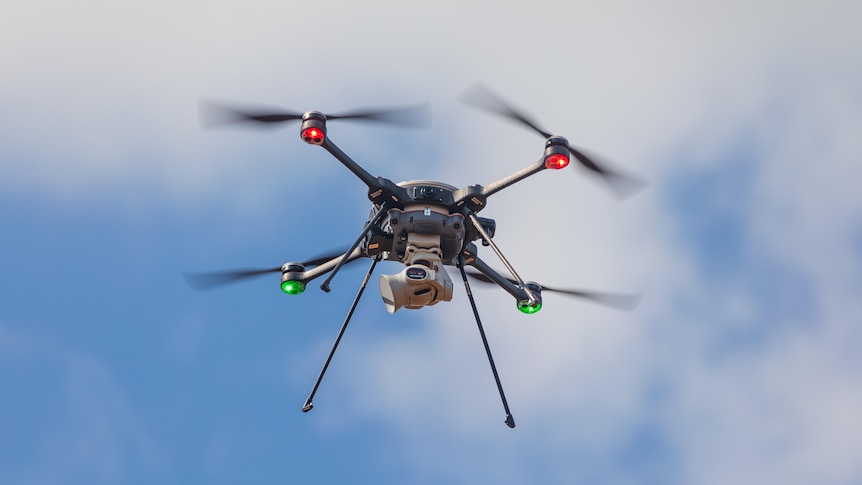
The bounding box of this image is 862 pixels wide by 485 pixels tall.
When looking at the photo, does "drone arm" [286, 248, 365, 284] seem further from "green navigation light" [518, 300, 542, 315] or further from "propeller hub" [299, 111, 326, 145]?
"green navigation light" [518, 300, 542, 315]

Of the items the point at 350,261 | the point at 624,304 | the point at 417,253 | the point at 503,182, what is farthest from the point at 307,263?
the point at 624,304

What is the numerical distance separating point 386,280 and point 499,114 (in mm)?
5127

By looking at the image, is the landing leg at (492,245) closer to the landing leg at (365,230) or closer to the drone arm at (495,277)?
the drone arm at (495,277)

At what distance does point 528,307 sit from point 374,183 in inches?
203

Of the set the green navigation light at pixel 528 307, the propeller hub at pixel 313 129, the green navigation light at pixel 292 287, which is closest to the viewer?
the propeller hub at pixel 313 129

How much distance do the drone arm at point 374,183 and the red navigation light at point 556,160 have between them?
383cm

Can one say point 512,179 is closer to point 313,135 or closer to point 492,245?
point 492,245

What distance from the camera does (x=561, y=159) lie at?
2897cm

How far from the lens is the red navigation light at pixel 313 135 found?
28.2 metres

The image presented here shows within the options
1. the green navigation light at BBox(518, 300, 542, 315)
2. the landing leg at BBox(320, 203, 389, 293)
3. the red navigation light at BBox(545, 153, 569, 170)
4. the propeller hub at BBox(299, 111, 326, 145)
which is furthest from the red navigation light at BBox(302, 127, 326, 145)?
the green navigation light at BBox(518, 300, 542, 315)

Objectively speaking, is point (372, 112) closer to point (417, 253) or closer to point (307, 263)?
point (417, 253)

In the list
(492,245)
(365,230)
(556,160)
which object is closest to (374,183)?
(365,230)

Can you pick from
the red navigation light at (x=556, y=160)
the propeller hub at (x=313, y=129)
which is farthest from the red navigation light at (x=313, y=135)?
the red navigation light at (x=556, y=160)

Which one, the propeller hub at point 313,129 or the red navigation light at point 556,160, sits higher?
the propeller hub at point 313,129
